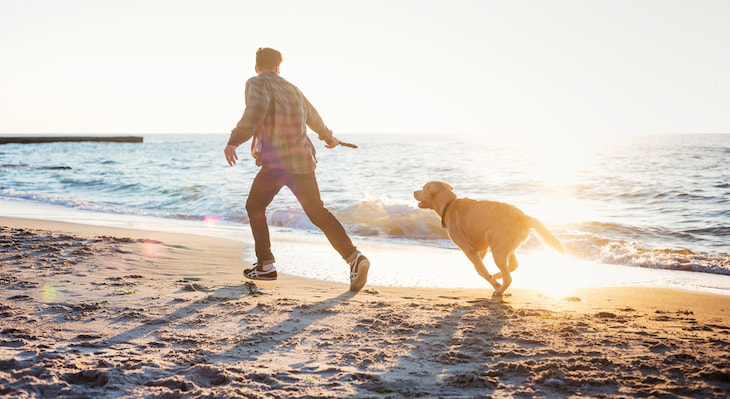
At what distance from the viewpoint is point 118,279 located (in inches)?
196

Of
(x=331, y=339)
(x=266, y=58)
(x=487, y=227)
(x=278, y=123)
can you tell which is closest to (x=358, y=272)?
(x=487, y=227)

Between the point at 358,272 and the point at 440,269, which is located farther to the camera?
the point at 440,269

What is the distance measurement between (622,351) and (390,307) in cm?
170

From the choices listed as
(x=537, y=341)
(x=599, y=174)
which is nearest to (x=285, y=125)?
(x=537, y=341)

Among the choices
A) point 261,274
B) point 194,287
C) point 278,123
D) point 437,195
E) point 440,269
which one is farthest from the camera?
point 440,269

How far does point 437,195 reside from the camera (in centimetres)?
506

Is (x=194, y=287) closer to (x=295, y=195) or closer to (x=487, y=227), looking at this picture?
(x=295, y=195)

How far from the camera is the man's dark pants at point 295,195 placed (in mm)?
4863

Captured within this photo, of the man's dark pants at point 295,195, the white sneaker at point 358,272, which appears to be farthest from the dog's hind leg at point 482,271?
the man's dark pants at point 295,195

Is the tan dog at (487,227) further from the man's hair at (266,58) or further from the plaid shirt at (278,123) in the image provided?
the man's hair at (266,58)

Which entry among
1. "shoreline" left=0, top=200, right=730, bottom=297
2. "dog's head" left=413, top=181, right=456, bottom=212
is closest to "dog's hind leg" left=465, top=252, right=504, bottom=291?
"dog's head" left=413, top=181, right=456, bottom=212

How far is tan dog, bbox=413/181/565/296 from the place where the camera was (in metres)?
4.73

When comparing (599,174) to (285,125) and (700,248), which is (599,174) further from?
(285,125)

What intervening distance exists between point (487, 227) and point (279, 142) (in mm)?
1889
